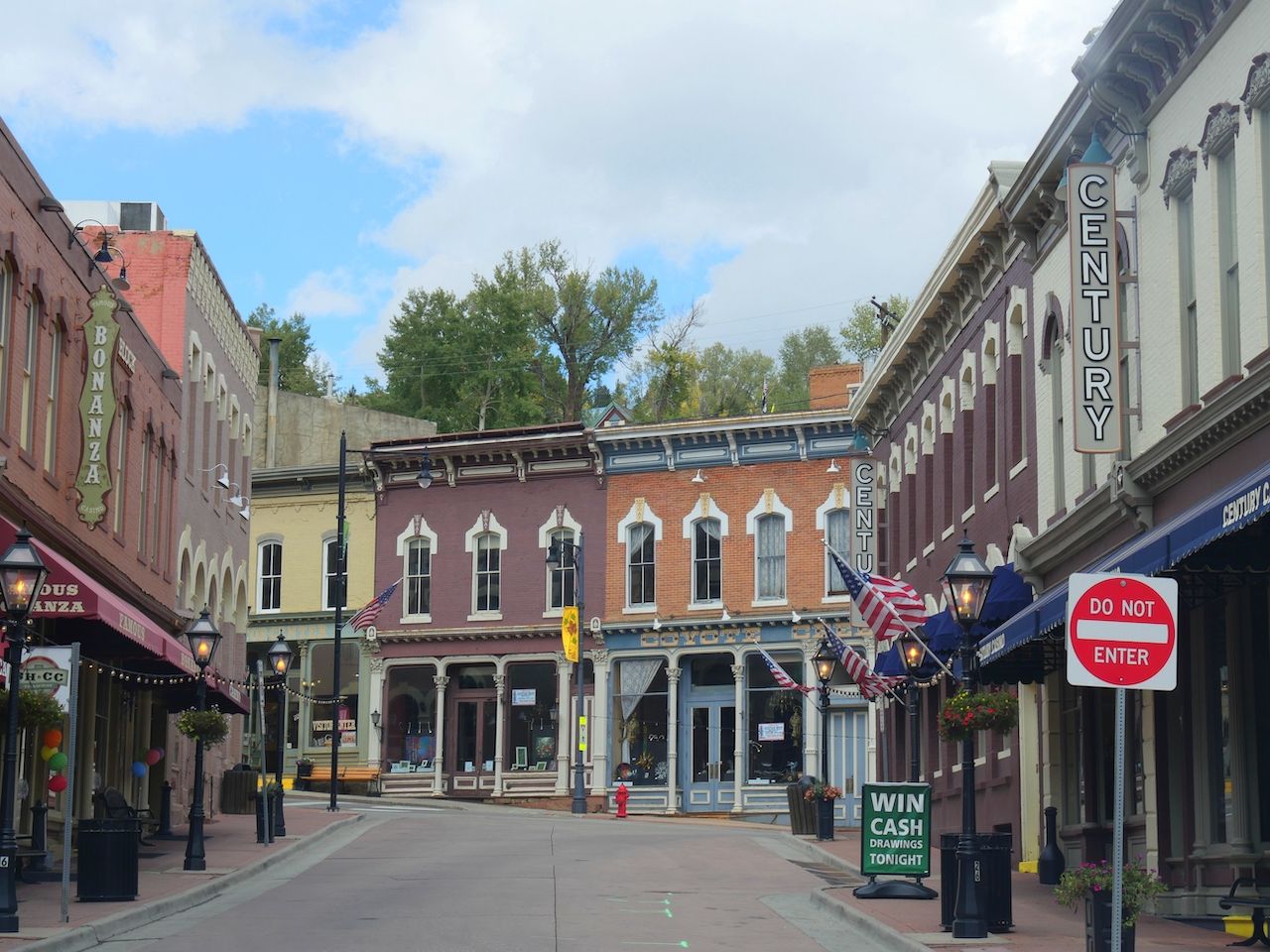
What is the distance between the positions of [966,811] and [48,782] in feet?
40.2

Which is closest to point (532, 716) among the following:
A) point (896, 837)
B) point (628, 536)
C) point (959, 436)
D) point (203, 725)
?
point (628, 536)

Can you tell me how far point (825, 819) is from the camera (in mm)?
33844

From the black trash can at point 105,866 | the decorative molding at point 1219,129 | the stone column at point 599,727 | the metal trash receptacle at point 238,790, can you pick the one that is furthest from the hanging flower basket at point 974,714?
the stone column at point 599,727

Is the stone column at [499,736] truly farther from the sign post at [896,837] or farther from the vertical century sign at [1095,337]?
the vertical century sign at [1095,337]

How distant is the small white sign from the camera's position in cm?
4775

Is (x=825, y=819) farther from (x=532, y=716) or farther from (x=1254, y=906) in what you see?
(x=1254, y=906)

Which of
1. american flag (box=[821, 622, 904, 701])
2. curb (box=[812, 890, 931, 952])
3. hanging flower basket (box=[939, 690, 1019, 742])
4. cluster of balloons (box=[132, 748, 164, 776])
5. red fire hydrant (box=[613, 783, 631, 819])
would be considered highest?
american flag (box=[821, 622, 904, 701])

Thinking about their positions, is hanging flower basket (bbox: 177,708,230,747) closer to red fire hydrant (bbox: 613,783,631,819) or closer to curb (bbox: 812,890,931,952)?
curb (bbox: 812,890,931,952)

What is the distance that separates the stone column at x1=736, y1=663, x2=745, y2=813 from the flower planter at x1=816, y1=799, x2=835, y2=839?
13.7m

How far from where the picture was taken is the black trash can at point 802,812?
35656mm

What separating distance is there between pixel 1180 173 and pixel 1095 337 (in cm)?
203

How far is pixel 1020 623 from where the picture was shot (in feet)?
68.9

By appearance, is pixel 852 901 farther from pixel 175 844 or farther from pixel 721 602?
pixel 721 602

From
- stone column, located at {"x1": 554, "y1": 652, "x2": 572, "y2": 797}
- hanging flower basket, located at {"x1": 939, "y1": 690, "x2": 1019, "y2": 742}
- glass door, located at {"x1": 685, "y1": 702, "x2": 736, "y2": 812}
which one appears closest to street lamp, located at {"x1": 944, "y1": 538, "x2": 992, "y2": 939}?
hanging flower basket, located at {"x1": 939, "y1": 690, "x2": 1019, "y2": 742}
